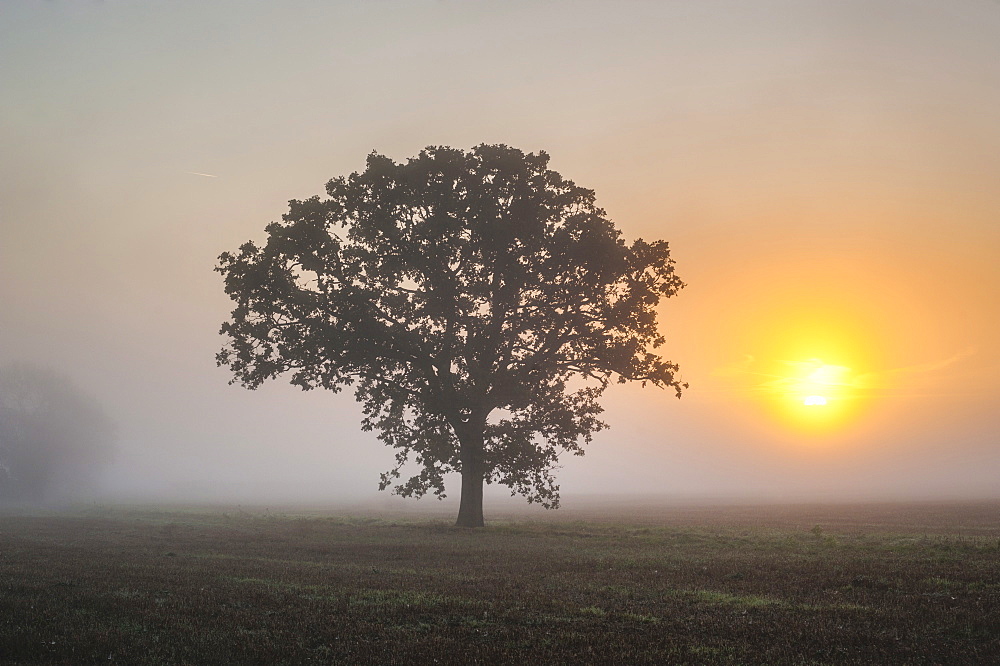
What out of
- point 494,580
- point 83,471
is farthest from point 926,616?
point 83,471

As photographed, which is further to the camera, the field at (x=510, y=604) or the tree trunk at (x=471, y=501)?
the tree trunk at (x=471, y=501)

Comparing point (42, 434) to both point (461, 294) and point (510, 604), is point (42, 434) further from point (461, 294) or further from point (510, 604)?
point (510, 604)

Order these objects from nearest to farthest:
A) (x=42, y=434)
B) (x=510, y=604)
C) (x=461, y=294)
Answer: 1. (x=510, y=604)
2. (x=461, y=294)
3. (x=42, y=434)

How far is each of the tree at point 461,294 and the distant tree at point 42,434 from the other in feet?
289

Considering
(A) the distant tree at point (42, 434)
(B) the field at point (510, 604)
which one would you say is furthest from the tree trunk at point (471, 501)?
(A) the distant tree at point (42, 434)

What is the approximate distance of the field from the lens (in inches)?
464

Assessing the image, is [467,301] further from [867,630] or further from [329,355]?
[867,630]

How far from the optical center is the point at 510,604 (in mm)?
16094

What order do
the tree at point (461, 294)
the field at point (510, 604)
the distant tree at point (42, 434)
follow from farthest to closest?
the distant tree at point (42, 434)
the tree at point (461, 294)
the field at point (510, 604)

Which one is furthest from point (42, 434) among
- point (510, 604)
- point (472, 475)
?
point (510, 604)

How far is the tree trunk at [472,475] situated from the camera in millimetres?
45553

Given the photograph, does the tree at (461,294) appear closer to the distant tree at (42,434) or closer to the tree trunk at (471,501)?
the tree trunk at (471,501)

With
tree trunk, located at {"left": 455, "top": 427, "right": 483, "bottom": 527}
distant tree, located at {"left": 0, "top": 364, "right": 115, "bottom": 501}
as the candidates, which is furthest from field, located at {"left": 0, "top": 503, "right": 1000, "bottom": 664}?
distant tree, located at {"left": 0, "top": 364, "right": 115, "bottom": 501}

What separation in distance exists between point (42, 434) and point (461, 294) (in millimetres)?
98608
